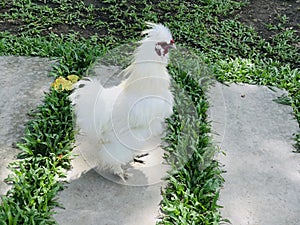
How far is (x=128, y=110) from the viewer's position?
9.39ft

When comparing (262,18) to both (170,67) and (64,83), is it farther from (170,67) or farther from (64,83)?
(64,83)

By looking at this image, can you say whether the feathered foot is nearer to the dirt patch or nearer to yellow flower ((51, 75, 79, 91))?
yellow flower ((51, 75, 79, 91))

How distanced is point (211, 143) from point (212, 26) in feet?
7.72

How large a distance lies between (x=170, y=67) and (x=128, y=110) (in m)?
1.41

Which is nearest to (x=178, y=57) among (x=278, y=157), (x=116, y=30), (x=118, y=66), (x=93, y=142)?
(x=118, y=66)

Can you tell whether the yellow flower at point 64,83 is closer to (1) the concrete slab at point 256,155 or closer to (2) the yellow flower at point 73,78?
(2) the yellow flower at point 73,78

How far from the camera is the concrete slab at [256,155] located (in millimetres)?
2984

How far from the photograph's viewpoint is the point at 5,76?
397cm

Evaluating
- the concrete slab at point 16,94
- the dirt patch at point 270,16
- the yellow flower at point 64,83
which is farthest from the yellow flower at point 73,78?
the dirt patch at point 270,16

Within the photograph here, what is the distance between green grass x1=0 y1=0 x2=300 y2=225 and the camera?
2.92 metres

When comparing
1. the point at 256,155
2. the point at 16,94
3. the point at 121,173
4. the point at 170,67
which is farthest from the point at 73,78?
the point at 256,155

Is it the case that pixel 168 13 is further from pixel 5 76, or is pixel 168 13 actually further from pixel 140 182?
pixel 140 182

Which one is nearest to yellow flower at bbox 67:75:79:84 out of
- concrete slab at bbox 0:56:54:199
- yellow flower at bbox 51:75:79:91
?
yellow flower at bbox 51:75:79:91

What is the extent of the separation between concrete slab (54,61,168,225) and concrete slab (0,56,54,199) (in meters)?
0.44
